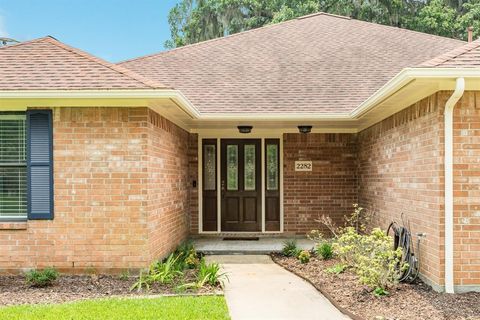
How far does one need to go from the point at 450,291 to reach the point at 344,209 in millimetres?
5116

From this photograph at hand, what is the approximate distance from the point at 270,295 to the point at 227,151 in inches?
210

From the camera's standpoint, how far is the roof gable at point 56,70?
647 centimetres

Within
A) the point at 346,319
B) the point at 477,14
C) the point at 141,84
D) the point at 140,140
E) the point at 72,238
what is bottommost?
the point at 346,319

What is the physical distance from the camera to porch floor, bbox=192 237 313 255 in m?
8.86

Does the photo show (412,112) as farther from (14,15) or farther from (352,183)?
(14,15)

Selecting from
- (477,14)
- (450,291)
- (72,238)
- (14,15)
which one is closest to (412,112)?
(450,291)

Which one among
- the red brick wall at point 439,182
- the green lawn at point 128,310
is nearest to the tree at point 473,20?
the red brick wall at point 439,182

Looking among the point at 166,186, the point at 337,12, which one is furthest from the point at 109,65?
the point at 337,12

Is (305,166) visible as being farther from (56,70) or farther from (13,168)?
Result: (13,168)

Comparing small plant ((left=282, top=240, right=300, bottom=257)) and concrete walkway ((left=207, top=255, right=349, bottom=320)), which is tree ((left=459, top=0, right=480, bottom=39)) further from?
concrete walkway ((left=207, top=255, right=349, bottom=320))

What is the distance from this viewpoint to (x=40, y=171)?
6.69 m

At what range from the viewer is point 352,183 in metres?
10.7

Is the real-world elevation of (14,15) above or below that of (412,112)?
above

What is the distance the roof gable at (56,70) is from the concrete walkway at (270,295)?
3.10 meters
